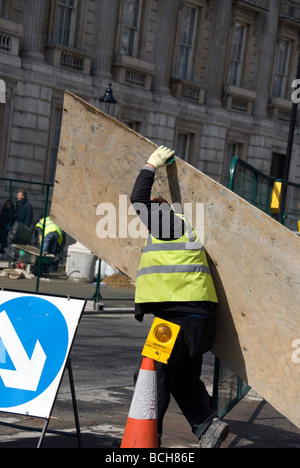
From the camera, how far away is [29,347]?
5938 millimetres

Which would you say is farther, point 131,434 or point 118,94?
point 118,94

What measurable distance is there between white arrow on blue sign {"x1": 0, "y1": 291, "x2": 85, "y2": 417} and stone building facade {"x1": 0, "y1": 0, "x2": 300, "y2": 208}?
18641 mm

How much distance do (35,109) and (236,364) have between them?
1960 cm

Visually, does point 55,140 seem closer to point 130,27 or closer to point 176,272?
point 130,27

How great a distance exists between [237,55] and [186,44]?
10.9ft

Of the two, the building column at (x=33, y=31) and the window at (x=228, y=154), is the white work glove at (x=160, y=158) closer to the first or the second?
the building column at (x=33, y=31)

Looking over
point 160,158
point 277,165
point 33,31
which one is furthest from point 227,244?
point 277,165

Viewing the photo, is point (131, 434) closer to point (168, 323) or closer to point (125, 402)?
point (168, 323)

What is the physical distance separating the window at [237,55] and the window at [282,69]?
8.41ft

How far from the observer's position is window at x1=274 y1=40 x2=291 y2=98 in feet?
118

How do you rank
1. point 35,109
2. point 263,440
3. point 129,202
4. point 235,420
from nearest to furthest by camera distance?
1. point 129,202
2. point 263,440
3. point 235,420
4. point 35,109

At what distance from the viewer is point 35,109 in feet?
81.8

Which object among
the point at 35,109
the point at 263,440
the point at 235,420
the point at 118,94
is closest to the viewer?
the point at 263,440
